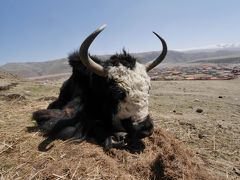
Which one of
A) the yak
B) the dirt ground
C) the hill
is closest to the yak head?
the yak

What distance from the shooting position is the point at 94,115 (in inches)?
208

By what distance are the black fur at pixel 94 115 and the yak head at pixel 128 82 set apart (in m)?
0.07

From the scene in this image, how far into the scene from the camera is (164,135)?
5.34 meters

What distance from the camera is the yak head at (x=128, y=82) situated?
180 inches

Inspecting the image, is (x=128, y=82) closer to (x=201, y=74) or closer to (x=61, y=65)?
(x=201, y=74)

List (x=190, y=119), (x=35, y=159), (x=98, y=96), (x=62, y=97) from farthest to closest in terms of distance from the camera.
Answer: (x=190, y=119)
(x=62, y=97)
(x=98, y=96)
(x=35, y=159)

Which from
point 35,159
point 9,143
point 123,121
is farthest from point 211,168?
point 9,143

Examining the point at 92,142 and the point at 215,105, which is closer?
the point at 92,142

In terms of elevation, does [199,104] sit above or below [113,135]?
below

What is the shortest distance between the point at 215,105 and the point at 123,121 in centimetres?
655

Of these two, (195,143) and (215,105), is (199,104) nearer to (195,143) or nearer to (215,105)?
(215,105)

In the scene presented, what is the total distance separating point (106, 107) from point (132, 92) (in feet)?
2.01

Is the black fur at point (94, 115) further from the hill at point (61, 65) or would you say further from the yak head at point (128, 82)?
the hill at point (61, 65)

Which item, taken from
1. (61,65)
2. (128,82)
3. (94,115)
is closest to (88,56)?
(128,82)
